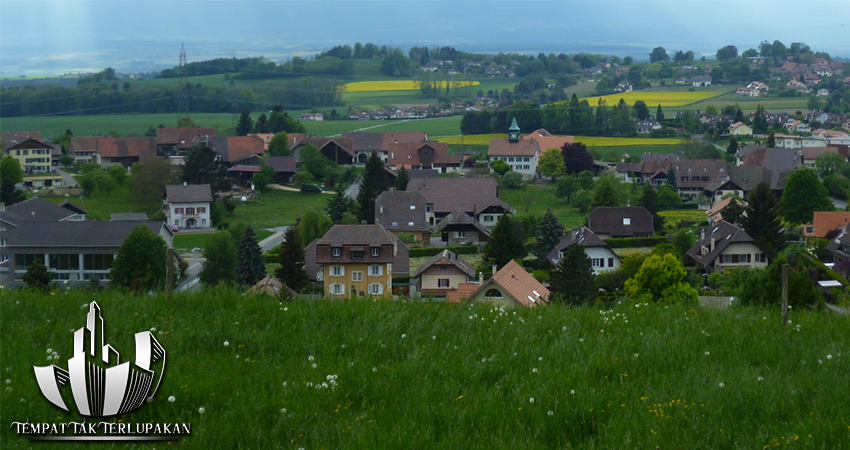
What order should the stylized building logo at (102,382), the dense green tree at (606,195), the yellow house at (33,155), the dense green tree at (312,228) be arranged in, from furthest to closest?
the yellow house at (33,155), the dense green tree at (606,195), the dense green tree at (312,228), the stylized building logo at (102,382)

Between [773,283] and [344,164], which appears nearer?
[773,283]

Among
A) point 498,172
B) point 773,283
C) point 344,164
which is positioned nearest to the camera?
point 773,283

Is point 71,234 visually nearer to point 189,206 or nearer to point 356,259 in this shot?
point 356,259

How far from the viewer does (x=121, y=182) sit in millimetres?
42906

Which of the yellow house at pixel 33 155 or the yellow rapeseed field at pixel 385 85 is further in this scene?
the yellow rapeseed field at pixel 385 85

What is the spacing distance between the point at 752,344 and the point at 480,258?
23.7 m

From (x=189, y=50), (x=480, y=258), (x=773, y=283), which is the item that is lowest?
(x=480, y=258)

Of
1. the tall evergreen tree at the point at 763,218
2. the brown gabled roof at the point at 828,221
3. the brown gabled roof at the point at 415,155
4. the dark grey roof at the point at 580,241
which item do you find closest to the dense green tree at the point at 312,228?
the dark grey roof at the point at 580,241

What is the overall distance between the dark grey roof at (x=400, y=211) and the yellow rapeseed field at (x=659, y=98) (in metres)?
62.0

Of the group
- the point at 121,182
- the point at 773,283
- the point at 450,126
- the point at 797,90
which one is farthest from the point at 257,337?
the point at 797,90

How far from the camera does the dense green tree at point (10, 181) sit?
3601cm

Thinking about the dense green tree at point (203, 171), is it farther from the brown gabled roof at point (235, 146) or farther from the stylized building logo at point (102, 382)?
the stylized building logo at point (102, 382)

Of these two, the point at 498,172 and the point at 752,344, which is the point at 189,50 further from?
the point at 752,344

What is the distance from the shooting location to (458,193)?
1470 inches
